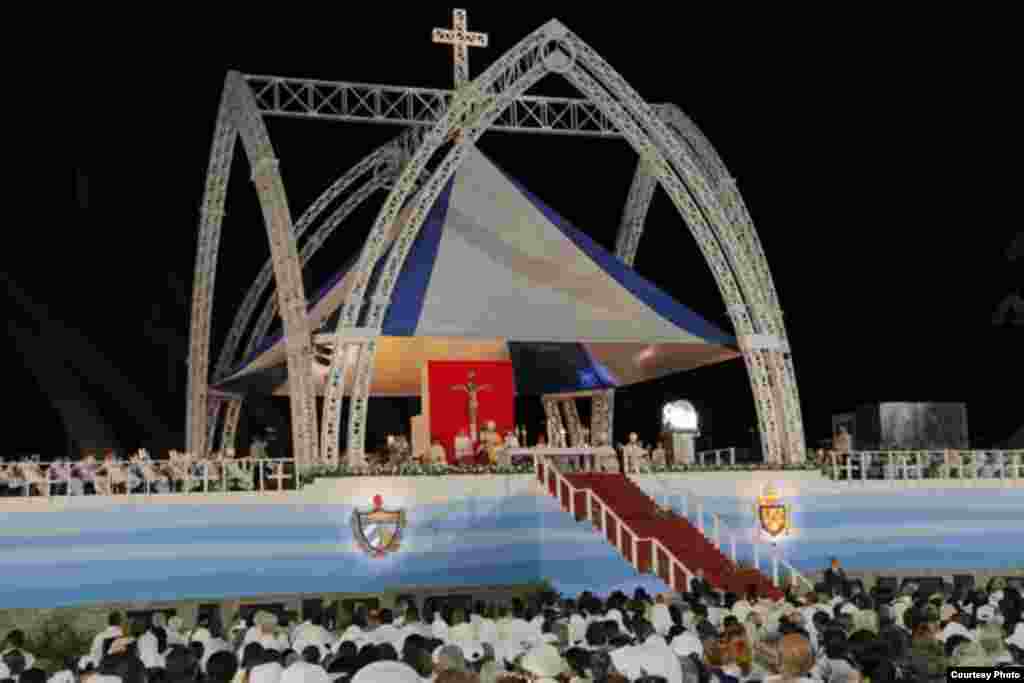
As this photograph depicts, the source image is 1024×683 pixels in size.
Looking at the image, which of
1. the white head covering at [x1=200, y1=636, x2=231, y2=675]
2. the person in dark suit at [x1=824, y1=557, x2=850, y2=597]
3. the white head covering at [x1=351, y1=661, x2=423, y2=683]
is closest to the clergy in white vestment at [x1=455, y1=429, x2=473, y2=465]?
the person in dark suit at [x1=824, y1=557, x2=850, y2=597]

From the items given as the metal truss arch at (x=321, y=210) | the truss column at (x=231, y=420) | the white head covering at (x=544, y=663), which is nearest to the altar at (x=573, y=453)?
the metal truss arch at (x=321, y=210)

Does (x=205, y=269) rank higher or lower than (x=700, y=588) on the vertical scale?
higher

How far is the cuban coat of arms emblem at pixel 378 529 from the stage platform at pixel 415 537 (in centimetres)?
15

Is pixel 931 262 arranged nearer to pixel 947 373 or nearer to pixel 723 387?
pixel 947 373

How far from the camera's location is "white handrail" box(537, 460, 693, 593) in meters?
29.4

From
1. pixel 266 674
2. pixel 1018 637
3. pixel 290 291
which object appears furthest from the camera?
pixel 290 291

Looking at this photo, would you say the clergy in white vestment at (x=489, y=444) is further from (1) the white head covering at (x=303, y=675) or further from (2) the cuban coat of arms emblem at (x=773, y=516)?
(1) the white head covering at (x=303, y=675)

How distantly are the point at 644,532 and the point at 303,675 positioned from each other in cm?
2115

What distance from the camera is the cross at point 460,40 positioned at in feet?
125

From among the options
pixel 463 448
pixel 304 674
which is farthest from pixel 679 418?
pixel 304 674

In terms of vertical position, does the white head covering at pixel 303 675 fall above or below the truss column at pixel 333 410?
below

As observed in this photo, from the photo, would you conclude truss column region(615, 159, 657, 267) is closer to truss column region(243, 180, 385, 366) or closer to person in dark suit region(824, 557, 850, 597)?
truss column region(243, 180, 385, 366)

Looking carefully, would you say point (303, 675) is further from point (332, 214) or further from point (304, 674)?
point (332, 214)

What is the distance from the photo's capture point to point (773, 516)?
115 ft
